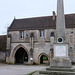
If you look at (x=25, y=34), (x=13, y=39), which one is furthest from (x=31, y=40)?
(x=13, y=39)

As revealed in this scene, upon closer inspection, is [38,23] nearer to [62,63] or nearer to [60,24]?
[60,24]

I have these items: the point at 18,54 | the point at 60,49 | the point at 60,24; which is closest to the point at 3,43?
the point at 18,54

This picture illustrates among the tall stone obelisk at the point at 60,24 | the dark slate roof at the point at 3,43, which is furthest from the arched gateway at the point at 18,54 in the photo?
the tall stone obelisk at the point at 60,24

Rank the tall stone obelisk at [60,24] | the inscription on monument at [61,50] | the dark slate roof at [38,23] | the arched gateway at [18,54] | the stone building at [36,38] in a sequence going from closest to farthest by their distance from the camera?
the inscription on monument at [61,50] → the tall stone obelisk at [60,24] → the stone building at [36,38] → the dark slate roof at [38,23] → the arched gateway at [18,54]

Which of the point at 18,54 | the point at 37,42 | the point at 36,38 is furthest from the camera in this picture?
the point at 18,54

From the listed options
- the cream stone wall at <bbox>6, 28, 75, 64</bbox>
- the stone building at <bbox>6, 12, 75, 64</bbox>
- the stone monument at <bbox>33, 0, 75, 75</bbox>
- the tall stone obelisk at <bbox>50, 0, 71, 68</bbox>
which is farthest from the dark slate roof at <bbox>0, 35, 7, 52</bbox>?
the tall stone obelisk at <bbox>50, 0, 71, 68</bbox>

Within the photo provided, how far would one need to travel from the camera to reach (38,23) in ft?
111

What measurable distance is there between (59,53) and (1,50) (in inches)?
984

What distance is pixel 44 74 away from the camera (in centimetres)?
1308

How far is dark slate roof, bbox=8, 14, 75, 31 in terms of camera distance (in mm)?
31984

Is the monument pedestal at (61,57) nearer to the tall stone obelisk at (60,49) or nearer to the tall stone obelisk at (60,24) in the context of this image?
the tall stone obelisk at (60,49)

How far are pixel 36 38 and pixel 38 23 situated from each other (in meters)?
3.26

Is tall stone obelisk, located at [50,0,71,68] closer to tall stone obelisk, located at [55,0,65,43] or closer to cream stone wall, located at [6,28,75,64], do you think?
tall stone obelisk, located at [55,0,65,43]

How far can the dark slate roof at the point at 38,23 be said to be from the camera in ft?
105
